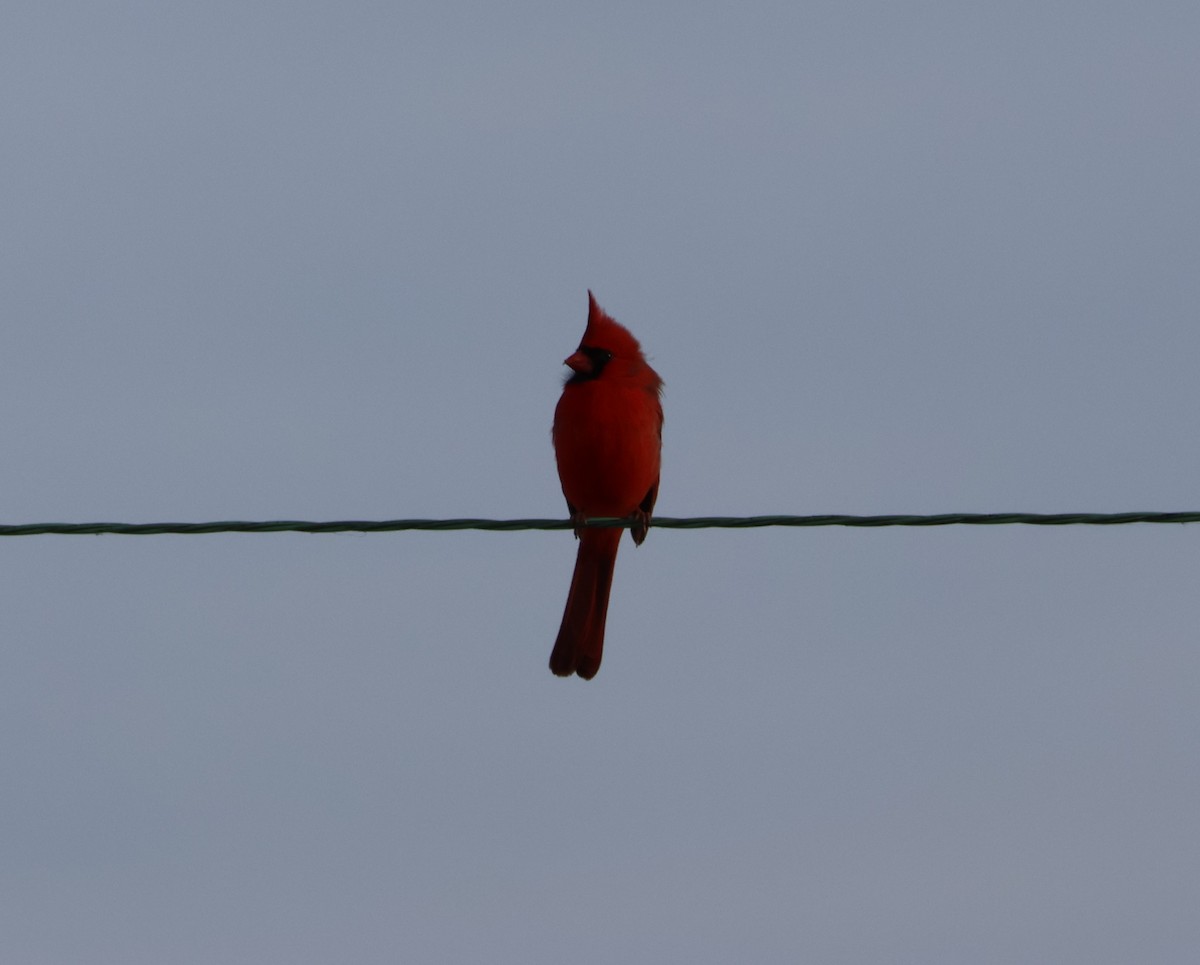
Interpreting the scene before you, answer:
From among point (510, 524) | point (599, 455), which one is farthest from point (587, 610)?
point (510, 524)

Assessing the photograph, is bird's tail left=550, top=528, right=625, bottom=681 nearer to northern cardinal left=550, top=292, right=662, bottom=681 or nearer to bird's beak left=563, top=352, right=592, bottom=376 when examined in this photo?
northern cardinal left=550, top=292, right=662, bottom=681

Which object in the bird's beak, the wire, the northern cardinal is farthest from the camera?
Answer: the bird's beak

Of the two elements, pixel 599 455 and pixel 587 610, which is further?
pixel 587 610

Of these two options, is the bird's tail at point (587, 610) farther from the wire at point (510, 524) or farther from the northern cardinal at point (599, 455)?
the wire at point (510, 524)

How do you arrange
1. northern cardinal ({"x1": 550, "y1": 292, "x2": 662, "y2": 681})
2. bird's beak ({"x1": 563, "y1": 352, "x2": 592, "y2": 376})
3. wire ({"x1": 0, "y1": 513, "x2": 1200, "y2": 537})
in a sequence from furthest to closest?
bird's beak ({"x1": 563, "y1": 352, "x2": 592, "y2": 376}) < northern cardinal ({"x1": 550, "y1": 292, "x2": 662, "y2": 681}) < wire ({"x1": 0, "y1": 513, "x2": 1200, "y2": 537})

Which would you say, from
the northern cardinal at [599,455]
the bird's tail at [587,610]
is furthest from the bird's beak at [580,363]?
the bird's tail at [587,610]

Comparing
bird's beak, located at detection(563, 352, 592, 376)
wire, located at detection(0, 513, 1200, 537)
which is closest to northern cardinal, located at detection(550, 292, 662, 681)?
bird's beak, located at detection(563, 352, 592, 376)

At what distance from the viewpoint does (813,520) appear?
448 centimetres

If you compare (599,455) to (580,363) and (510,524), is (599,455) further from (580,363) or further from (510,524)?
(510,524)

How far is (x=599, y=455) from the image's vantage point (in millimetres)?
7227

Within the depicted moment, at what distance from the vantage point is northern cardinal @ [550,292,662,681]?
7258 millimetres

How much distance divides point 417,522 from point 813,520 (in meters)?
0.89

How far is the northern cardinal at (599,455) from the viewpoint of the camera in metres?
7.26

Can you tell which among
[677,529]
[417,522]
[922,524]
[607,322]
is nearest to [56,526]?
[417,522]
